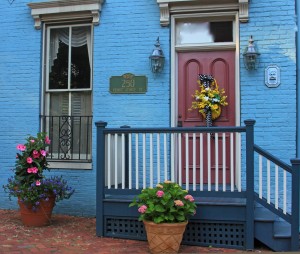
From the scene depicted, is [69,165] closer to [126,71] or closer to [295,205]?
Result: [126,71]

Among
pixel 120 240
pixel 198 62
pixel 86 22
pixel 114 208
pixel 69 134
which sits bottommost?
pixel 120 240

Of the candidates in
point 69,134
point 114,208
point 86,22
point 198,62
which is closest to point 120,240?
point 114,208

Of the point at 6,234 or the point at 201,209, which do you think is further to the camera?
the point at 6,234

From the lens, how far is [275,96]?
6422 mm

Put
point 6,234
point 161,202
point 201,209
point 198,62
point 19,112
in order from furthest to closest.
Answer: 1. point 19,112
2. point 198,62
3. point 6,234
4. point 201,209
5. point 161,202

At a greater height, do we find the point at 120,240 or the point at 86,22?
the point at 86,22

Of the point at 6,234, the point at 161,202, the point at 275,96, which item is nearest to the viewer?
the point at 161,202

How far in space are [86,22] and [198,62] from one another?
206cm

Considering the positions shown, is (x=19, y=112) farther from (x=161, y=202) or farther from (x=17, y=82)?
(x=161, y=202)

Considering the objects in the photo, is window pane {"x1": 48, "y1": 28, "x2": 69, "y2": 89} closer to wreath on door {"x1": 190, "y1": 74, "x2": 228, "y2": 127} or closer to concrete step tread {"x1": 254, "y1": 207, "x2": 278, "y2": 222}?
wreath on door {"x1": 190, "y1": 74, "x2": 228, "y2": 127}

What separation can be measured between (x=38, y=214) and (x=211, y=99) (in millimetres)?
3151

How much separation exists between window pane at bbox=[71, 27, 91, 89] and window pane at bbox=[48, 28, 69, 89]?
0.45ft

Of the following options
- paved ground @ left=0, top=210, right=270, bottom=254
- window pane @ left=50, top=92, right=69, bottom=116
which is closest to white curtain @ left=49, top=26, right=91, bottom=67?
window pane @ left=50, top=92, right=69, bottom=116

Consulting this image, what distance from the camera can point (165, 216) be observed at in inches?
196
